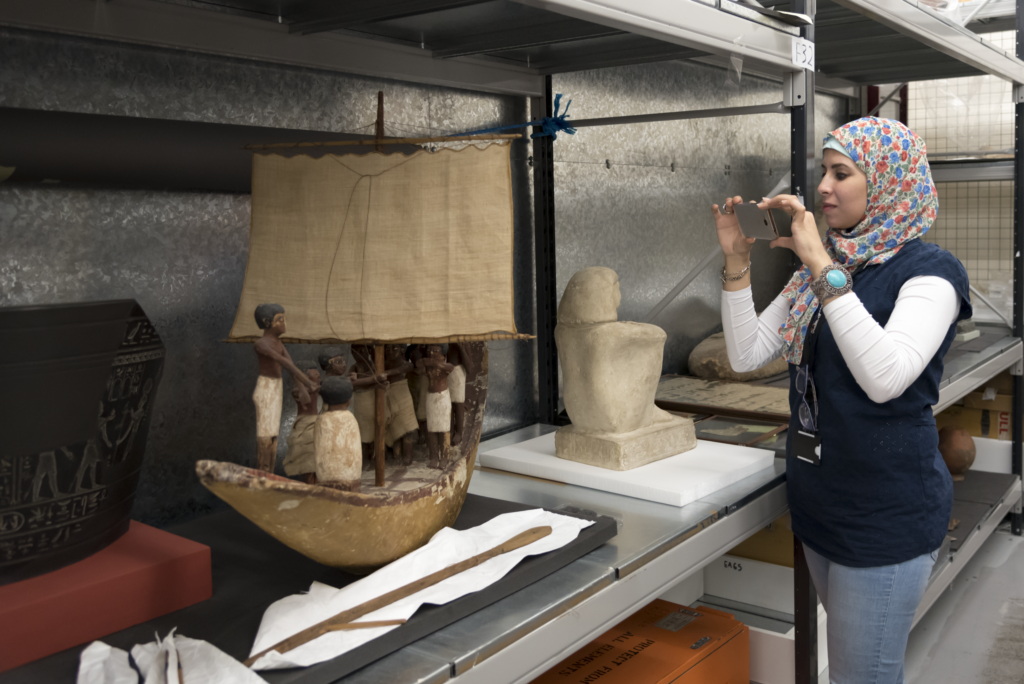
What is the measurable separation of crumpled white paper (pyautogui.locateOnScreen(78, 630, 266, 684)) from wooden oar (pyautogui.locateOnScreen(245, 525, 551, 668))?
37 mm

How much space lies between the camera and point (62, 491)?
3.32 feet

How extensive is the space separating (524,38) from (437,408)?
2.94ft

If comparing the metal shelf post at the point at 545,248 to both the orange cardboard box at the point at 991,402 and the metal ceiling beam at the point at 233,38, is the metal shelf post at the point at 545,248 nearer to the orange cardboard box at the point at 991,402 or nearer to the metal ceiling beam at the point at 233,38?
the metal ceiling beam at the point at 233,38

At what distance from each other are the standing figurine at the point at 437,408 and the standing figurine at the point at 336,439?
295mm

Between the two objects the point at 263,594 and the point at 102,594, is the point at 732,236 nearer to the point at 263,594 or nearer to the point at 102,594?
the point at 263,594

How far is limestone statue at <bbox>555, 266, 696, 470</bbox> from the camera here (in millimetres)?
1702

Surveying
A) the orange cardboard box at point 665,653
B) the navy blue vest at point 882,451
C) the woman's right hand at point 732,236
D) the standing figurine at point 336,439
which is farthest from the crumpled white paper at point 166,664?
the woman's right hand at point 732,236

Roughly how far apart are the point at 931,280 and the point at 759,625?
101 cm

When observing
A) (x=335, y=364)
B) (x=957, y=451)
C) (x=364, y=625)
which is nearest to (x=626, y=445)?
(x=335, y=364)

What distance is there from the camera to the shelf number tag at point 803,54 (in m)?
1.73

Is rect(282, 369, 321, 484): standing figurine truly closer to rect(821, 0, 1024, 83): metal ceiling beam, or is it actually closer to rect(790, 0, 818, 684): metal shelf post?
rect(790, 0, 818, 684): metal shelf post

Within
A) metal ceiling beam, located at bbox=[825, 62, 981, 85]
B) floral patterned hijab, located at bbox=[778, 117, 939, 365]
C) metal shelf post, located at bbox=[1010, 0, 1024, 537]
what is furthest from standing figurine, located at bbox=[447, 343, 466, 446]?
metal shelf post, located at bbox=[1010, 0, 1024, 537]

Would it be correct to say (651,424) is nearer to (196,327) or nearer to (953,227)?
(196,327)

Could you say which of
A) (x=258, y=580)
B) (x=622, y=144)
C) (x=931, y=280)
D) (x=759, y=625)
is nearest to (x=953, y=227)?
(x=622, y=144)
